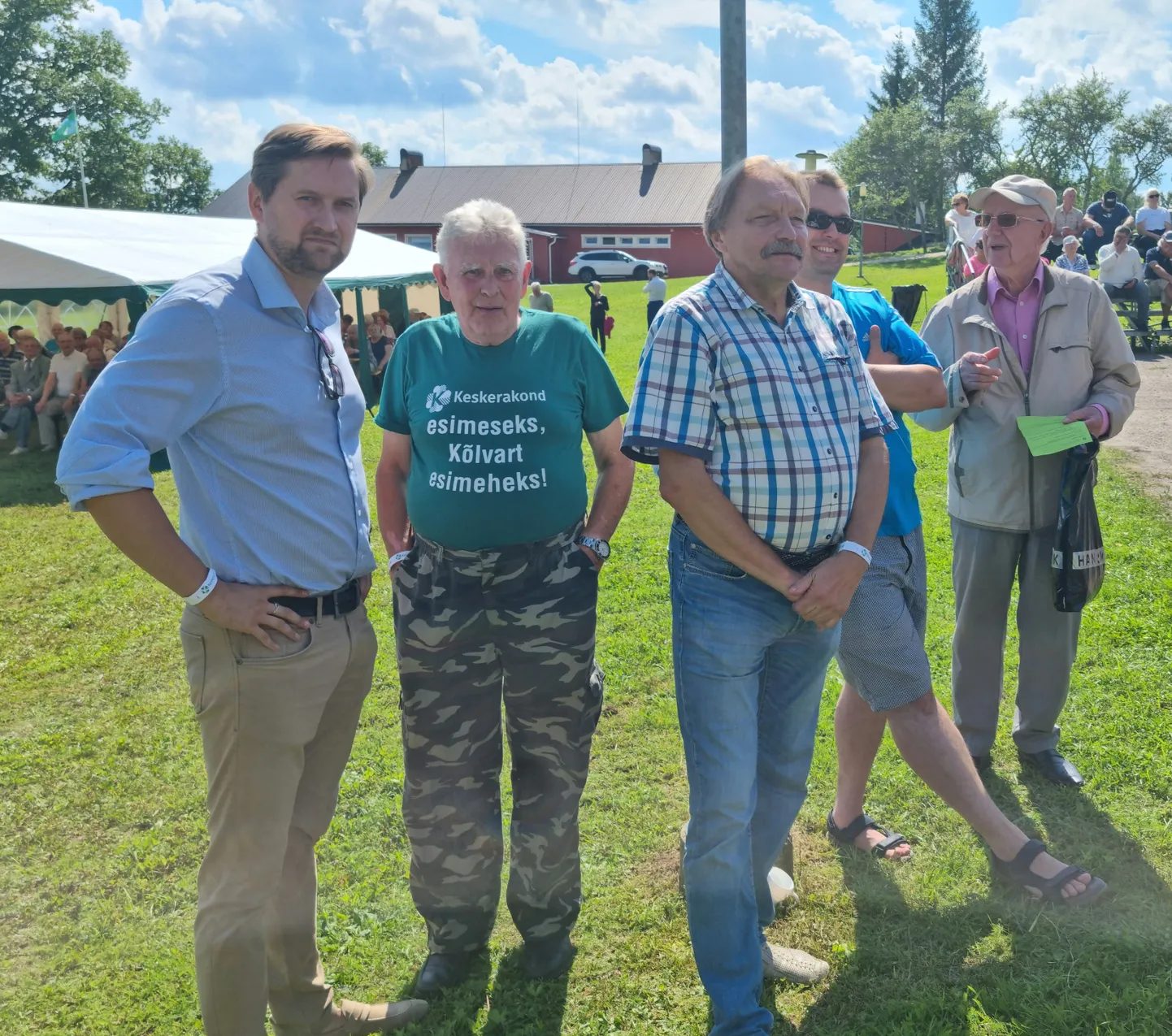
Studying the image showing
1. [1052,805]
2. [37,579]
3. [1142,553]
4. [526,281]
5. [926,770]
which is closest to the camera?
[526,281]

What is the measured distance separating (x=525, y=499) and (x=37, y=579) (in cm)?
599

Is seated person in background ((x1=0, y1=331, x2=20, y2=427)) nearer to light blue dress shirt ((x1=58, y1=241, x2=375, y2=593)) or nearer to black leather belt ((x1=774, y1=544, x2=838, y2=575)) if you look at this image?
light blue dress shirt ((x1=58, y1=241, x2=375, y2=593))

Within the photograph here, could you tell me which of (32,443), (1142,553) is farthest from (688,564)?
(32,443)

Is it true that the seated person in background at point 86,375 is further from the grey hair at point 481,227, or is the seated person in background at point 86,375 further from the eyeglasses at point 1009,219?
the eyeglasses at point 1009,219

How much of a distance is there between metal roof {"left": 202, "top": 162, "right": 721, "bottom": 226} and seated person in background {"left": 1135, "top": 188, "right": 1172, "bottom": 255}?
115 ft

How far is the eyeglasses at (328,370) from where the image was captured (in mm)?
2367

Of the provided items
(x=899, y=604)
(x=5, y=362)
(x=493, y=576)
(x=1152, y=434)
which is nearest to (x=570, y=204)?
(x=5, y=362)

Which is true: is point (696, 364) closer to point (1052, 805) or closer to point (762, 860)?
point (762, 860)

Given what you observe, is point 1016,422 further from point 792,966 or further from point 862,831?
point 792,966

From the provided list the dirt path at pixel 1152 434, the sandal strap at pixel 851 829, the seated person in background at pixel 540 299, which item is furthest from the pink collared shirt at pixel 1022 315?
the seated person in background at pixel 540 299

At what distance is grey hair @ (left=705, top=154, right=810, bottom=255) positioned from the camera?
2588 mm

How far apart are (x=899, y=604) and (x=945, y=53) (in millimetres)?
83584

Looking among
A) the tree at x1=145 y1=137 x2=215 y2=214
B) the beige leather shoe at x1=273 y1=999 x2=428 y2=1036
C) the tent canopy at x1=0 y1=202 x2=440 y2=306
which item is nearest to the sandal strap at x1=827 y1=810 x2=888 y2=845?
the beige leather shoe at x1=273 y1=999 x2=428 y2=1036

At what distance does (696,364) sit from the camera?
97.3 inches
